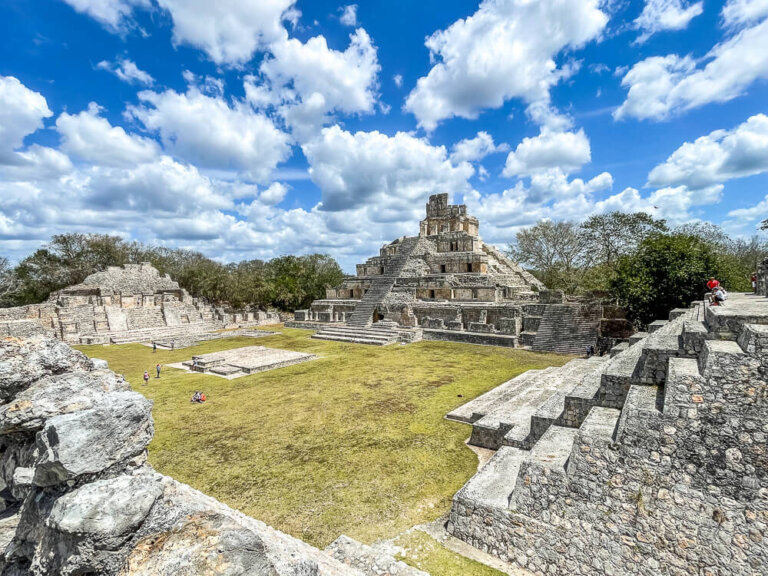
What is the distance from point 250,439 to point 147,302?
24.8 meters

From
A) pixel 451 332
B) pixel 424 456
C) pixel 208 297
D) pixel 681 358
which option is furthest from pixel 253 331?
pixel 681 358

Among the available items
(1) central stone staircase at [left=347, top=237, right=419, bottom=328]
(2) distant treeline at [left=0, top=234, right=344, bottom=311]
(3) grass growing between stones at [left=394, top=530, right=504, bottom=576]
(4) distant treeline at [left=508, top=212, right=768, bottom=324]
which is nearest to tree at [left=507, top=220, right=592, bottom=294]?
(4) distant treeline at [left=508, top=212, right=768, bottom=324]

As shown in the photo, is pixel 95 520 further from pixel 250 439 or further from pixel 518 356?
pixel 518 356

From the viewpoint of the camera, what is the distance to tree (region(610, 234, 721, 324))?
586 inches

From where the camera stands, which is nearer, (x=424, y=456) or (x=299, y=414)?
(x=424, y=456)

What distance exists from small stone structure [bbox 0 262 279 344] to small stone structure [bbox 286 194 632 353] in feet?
23.1

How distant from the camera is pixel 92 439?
7.77ft

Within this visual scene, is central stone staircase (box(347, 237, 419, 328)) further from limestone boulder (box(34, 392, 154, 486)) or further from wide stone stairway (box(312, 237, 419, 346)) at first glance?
limestone boulder (box(34, 392, 154, 486))

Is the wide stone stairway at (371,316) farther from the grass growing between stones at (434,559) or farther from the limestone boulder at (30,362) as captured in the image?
the limestone boulder at (30,362)

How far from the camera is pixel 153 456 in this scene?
6.95 meters

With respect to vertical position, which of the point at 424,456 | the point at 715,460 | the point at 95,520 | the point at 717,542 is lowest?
the point at 424,456

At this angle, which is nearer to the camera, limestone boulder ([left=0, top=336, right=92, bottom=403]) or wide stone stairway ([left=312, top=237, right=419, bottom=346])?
limestone boulder ([left=0, top=336, right=92, bottom=403])

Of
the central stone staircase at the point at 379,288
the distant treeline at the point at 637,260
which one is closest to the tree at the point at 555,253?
A: the distant treeline at the point at 637,260

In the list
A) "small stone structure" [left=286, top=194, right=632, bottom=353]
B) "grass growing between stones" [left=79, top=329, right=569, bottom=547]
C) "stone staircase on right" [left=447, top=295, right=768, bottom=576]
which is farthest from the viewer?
"small stone structure" [left=286, top=194, right=632, bottom=353]
